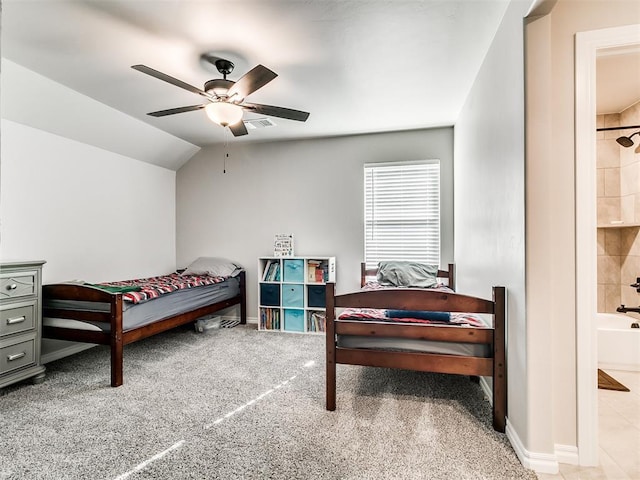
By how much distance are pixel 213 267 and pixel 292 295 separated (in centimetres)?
109

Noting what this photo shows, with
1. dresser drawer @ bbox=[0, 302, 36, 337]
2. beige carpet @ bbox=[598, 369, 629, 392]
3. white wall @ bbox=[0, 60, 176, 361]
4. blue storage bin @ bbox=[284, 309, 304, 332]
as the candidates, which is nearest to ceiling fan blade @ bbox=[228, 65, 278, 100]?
white wall @ bbox=[0, 60, 176, 361]

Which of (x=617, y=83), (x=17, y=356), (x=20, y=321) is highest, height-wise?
(x=617, y=83)

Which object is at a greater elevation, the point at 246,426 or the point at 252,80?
the point at 252,80

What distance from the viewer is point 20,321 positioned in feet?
8.14

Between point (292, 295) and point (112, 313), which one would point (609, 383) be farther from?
point (112, 313)

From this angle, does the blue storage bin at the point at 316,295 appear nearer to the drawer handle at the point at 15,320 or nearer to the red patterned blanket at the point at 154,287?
the red patterned blanket at the point at 154,287

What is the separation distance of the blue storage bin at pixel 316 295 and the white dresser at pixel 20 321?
2.50m

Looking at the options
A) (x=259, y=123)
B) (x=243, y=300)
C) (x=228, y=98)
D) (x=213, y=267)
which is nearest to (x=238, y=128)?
(x=228, y=98)

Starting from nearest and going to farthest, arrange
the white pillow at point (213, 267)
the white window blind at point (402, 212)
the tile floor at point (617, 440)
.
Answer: the tile floor at point (617, 440) < the white window blind at point (402, 212) < the white pillow at point (213, 267)

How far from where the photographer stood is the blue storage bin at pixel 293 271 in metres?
4.00

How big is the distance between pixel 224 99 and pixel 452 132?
2.68 metres

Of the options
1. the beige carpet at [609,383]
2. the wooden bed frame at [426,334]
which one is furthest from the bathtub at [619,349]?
the wooden bed frame at [426,334]

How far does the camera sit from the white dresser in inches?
92.9

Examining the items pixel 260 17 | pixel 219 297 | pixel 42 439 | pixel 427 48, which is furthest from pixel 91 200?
pixel 427 48
